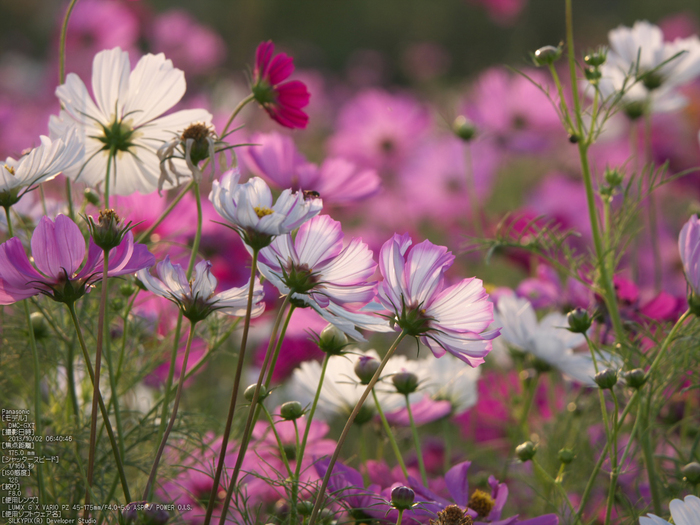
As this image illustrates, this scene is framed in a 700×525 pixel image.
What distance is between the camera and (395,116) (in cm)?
134

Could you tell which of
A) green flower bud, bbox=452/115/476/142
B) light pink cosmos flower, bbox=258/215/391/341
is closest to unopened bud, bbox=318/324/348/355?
light pink cosmos flower, bbox=258/215/391/341

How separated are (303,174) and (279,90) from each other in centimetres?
16

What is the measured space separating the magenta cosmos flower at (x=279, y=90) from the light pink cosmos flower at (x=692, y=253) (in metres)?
0.26

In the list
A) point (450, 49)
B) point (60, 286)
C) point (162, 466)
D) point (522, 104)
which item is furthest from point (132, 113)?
point (450, 49)

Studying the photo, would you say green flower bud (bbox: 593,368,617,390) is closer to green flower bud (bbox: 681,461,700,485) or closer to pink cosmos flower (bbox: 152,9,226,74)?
green flower bud (bbox: 681,461,700,485)

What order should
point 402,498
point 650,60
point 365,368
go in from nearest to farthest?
point 402,498 → point 365,368 → point 650,60

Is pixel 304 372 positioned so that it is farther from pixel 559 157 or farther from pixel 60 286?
pixel 559 157

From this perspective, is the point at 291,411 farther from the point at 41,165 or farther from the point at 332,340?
the point at 41,165

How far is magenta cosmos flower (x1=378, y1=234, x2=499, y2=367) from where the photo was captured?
0.36 m

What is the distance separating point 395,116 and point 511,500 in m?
0.85

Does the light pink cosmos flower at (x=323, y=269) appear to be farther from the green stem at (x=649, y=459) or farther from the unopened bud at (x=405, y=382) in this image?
the green stem at (x=649, y=459)

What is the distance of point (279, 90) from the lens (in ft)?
1.54

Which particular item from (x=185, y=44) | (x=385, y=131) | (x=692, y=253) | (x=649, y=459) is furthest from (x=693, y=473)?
(x=185, y=44)

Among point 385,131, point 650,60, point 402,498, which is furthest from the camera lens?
point 385,131
